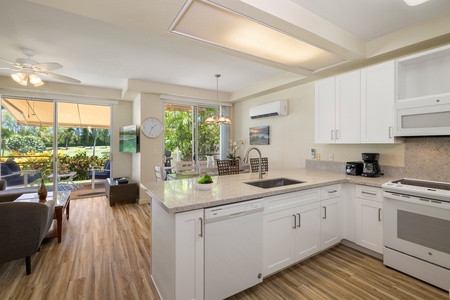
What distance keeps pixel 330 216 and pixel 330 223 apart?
0.09 m

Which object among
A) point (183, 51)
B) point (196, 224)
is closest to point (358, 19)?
point (183, 51)

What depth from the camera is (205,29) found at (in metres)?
2.11

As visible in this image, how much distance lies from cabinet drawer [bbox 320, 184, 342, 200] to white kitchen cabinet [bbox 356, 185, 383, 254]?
8.5 inches

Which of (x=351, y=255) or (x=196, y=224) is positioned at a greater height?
(x=196, y=224)

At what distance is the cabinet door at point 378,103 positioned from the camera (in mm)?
2518

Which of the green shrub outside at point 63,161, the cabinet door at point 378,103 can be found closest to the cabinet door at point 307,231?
the cabinet door at point 378,103

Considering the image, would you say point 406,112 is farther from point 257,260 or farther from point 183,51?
point 183,51

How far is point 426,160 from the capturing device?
2.50 m

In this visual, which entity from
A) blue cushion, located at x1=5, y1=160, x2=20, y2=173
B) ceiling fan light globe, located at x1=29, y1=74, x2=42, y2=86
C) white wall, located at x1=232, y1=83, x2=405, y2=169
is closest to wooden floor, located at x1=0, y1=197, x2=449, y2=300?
white wall, located at x1=232, y1=83, x2=405, y2=169

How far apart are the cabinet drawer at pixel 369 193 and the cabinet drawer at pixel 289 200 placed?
611mm

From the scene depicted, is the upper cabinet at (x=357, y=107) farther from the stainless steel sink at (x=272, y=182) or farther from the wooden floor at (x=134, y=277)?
the wooden floor at (x=134, y=277)

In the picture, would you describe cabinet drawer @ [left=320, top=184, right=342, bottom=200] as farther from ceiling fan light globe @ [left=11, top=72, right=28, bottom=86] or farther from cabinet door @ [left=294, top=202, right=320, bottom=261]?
ceiling fan light globe @ [left=11, top=72, right=28, bottom=86]

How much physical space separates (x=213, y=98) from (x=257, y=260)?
433cm

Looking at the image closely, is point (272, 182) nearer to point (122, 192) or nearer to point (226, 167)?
point (226, 167)
